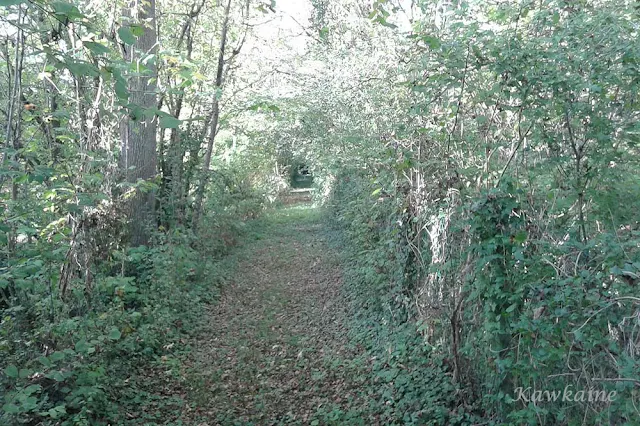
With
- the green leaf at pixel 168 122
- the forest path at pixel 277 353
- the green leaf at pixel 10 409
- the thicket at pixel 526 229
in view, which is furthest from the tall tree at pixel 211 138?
the green leaf at pixel 168 122

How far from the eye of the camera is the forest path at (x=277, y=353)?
5945 millimetres

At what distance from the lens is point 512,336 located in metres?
4.06

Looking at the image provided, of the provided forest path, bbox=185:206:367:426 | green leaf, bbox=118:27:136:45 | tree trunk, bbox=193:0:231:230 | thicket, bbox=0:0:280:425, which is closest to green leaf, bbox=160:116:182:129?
thicket, bbox=0:0:280:425

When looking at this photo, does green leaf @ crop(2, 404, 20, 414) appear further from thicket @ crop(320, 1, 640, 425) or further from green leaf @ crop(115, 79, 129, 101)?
thicket @ crop(320, 1, 640, 425)

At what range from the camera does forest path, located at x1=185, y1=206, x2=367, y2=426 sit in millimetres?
5945

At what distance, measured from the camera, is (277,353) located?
7.63 m

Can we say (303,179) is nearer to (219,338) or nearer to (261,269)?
(261,269)

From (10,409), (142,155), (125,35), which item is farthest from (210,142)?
(125,35)

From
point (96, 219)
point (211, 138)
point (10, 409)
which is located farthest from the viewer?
point (211, 138)

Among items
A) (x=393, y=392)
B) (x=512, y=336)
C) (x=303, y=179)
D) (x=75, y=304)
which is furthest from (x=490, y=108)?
(x=303, y=179)

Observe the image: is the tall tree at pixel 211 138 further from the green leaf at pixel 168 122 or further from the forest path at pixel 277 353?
the green leaf at pixel 168 122

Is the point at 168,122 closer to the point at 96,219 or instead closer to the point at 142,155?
the point at 96,219

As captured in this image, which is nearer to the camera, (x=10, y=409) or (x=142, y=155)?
(x=10, y=409)

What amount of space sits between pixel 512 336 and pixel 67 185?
16.1 feet
